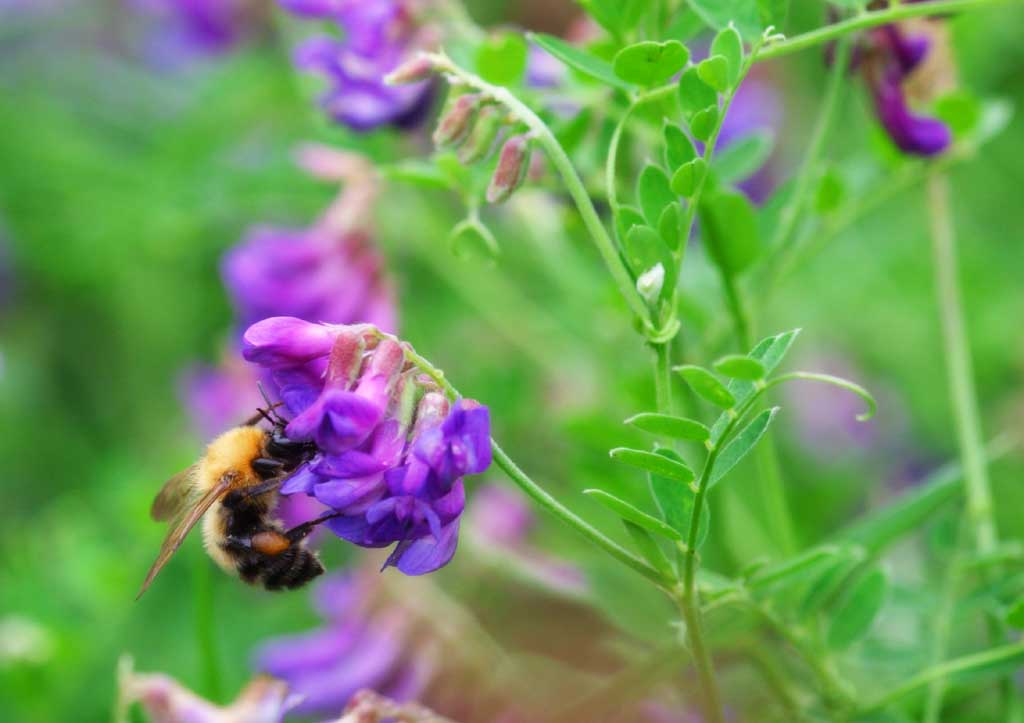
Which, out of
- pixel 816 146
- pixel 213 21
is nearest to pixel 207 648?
pixel 816 146

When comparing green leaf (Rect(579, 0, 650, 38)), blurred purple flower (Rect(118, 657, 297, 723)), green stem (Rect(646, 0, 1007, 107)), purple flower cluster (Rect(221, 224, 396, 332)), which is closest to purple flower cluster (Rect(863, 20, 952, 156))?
green stem (Rect(646, 0, 1007, 107))

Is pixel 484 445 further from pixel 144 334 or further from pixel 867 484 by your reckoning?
pixel 144 334

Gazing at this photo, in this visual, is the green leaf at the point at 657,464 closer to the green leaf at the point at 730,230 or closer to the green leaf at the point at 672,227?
the green leaf at the point at 672,227

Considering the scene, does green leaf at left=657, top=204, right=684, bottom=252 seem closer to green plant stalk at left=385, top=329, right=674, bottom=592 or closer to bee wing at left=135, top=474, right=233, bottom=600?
green plant stalk at left=385, top=329, right=674, bottom=592

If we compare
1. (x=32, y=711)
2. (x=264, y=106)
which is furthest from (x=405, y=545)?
(x=264, y=106)

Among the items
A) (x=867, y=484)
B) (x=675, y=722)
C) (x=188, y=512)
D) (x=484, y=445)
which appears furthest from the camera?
(x=867, y=484)
